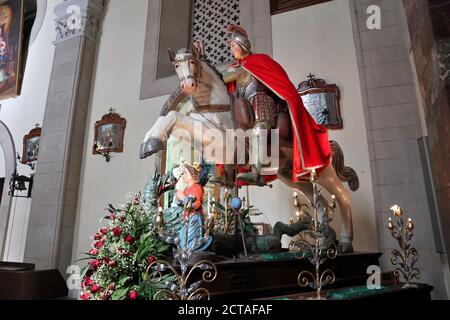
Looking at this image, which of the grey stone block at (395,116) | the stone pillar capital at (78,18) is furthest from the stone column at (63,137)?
the grey stone block at (395,116)

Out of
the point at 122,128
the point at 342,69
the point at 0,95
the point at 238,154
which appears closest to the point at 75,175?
the point at 122,128

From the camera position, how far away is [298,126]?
2.60 m

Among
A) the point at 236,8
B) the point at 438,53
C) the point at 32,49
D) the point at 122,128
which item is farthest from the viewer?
the point at 32,49

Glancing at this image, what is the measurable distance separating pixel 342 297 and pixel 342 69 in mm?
3576

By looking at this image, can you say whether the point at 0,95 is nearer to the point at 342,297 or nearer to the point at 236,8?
the point at 236,8

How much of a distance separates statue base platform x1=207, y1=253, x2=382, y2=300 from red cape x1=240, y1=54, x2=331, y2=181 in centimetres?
76

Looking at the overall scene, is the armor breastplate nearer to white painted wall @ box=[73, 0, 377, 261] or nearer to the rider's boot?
the rider's boot

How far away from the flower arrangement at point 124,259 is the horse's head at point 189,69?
1.15m

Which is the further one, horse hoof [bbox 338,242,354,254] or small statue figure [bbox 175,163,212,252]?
horse hoof [bbox 338,242,354,254]

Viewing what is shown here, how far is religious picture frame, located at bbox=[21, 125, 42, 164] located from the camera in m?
6.99

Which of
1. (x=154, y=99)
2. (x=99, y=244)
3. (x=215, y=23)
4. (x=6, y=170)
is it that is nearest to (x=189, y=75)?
(x=99, y=244)

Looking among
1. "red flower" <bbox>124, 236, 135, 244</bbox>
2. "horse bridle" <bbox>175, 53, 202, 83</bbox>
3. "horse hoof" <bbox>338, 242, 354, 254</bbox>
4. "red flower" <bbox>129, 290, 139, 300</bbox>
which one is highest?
"horse bridle" <bbox>175, 53, 202, 83</bbox>

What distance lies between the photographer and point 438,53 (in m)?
2.19

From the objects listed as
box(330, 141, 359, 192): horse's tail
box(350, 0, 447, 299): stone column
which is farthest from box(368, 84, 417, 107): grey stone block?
box(330, 141, 359, 192): horse's tail
